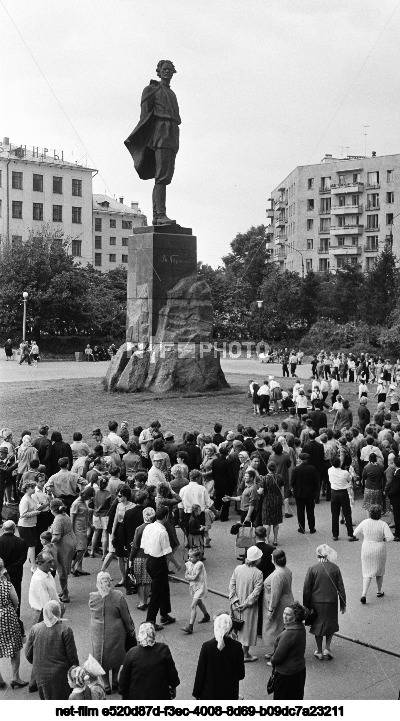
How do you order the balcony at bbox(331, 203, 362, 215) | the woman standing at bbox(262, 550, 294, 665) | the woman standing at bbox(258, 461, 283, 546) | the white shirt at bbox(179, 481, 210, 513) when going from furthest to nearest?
1. the balcony at bbox(331, 203, 362, 215)
2. the woman standing at bbox(258, 461, 283, 546)
3. the white shirt at bbox(179, 481, 210, 513)
4. the woman standing at bbox(262, 550, 294, 665)

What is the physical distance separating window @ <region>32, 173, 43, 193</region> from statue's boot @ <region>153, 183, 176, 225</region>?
54392 millimetres

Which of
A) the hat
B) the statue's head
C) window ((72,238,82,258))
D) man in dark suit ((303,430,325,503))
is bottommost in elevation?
the hat

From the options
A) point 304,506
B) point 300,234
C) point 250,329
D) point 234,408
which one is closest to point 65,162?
point 300,234

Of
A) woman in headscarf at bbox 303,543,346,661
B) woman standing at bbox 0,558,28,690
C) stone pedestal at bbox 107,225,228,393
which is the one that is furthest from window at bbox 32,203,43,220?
woman standing at bbox 0,558,28,690

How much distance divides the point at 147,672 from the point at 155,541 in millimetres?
2826

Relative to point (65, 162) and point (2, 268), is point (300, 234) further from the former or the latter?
point (2, 268)

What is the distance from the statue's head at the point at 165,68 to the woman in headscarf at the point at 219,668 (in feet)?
69.0

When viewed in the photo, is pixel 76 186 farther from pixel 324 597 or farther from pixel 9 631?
pixel 9 631

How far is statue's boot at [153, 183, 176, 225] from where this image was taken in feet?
83.1

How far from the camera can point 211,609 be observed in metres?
9.42

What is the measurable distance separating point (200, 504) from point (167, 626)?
7.02 feet

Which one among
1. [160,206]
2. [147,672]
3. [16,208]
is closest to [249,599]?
[147,672]

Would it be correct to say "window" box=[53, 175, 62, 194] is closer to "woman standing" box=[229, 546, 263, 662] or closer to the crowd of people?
the crowd of people
